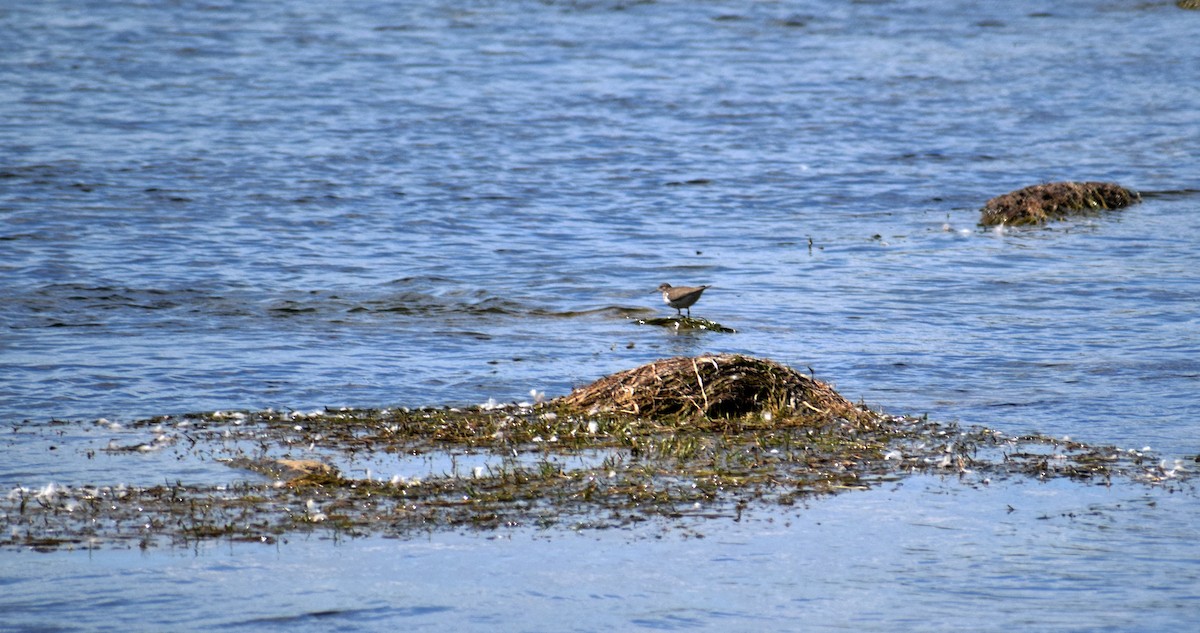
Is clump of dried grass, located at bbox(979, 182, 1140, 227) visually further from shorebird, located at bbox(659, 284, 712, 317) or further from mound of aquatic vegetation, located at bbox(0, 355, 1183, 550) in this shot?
mound of aquatic vegetation, located at bbox(0, 355, 1183, 550)

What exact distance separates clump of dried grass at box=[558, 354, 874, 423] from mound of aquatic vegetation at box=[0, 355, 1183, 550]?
1cm

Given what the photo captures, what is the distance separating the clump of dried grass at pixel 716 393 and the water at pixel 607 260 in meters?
1.05

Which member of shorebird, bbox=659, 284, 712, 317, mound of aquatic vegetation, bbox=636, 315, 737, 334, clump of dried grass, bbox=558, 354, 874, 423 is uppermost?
shorebird, bbox=659, 284, 712, 317

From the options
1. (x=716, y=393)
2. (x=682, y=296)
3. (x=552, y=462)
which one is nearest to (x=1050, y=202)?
(x=682, y=296)

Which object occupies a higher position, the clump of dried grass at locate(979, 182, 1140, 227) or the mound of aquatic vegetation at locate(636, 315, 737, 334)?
the clump of dried grass at locate(979, 182, 1140, 227)

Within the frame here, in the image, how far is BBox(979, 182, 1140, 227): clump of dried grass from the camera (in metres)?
20.2

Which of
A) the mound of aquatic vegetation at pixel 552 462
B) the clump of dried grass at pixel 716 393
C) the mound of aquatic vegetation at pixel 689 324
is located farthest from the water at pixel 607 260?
the clump of dried grass at pixel 716 393

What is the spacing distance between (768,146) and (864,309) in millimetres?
12248

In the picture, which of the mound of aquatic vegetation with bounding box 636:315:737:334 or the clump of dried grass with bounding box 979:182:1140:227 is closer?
the mound of aquatic vegetation with bounding box 636:315:737:334

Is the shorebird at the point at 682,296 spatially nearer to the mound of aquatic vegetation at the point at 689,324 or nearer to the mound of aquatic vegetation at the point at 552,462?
the mound of aquatic vegetation at the point at 689,324

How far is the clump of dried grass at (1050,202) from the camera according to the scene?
795 inches

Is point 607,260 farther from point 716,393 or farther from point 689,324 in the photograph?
point 716,393

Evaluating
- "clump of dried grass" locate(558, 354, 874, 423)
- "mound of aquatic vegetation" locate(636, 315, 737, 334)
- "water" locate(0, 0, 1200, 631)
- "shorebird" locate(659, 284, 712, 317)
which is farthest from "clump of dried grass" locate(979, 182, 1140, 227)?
"clump of dried grass" locate(558, 354, 874, 423)

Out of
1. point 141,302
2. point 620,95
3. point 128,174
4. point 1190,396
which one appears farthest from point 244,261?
point 620,95
